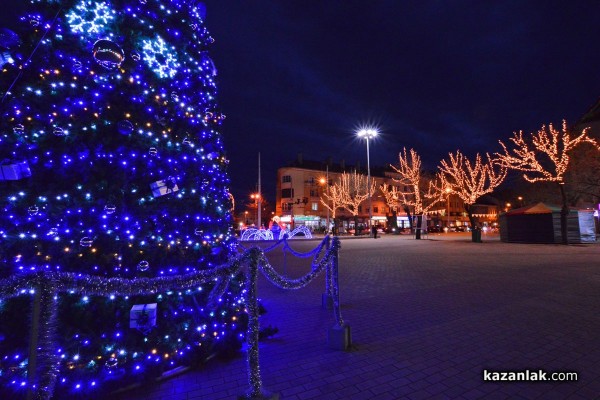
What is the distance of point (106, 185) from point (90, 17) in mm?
2020

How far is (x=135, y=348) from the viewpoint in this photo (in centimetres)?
347

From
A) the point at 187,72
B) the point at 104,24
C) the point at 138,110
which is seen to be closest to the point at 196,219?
the point at 138,110

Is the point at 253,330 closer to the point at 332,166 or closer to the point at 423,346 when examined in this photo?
the point at 423,346

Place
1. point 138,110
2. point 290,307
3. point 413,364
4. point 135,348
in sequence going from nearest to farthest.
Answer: point 135,348
point 138,110
point 413,364
point 290,307

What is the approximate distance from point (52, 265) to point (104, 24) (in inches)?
113

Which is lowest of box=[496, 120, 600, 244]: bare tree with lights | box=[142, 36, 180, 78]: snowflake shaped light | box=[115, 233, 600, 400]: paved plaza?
box=[115, 233, 600, 400]: paved plaza

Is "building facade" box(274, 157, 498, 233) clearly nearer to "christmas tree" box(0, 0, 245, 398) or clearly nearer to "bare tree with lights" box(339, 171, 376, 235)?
"bare tree with lights" box(339, 171, 376, 235)

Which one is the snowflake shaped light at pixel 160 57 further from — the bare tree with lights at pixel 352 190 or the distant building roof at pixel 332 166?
the distant building roof at pixel 332 166

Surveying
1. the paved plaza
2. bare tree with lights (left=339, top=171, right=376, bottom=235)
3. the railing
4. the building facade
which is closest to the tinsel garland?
the railing

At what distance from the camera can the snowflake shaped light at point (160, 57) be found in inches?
153

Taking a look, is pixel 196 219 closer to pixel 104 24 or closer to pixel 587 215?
pixel 104 24

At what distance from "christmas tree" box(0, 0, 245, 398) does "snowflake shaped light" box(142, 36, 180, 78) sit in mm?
16

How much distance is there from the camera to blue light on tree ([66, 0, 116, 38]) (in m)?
3.38

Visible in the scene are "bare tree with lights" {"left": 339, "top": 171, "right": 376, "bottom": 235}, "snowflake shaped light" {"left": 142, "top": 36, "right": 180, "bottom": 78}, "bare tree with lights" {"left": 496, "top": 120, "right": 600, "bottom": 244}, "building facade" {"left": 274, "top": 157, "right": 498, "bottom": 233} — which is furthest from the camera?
"building facade" {"left": 274, "top": 157, "right": 498, "bottom": 233}
